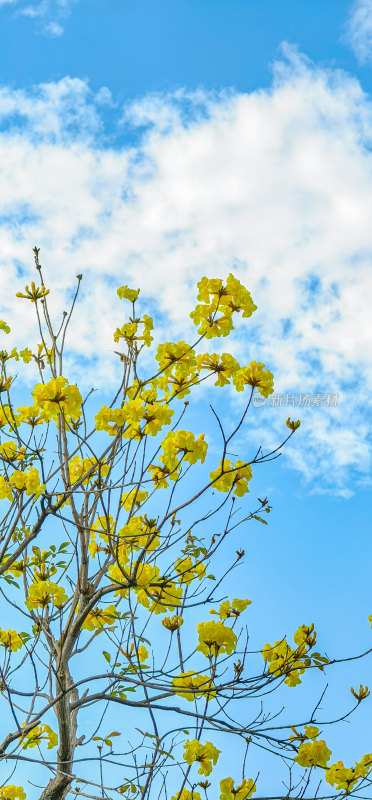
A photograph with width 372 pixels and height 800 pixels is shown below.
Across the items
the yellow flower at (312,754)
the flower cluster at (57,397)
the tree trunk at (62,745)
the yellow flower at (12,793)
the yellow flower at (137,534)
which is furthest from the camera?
the yellow flower at (12,793)

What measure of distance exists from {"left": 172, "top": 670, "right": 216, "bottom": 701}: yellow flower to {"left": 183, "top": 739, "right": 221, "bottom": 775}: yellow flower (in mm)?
215

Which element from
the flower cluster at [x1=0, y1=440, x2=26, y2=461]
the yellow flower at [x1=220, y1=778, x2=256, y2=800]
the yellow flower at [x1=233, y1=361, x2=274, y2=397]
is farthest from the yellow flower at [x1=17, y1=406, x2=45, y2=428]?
the yellow flower at [x1=220, y1=778, x2=256, y2=800]

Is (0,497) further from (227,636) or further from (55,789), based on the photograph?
(55,789)

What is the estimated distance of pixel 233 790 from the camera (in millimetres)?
2775

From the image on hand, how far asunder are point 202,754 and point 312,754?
511 mm

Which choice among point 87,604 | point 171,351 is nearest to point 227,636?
point 87,604

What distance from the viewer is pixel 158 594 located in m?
2.87

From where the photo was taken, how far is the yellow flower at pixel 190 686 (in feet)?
8.20

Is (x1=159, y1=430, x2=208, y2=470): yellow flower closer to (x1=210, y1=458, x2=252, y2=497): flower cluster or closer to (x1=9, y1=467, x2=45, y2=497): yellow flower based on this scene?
(x1=210, y1=458, x2=252, y2=497): flower cluster

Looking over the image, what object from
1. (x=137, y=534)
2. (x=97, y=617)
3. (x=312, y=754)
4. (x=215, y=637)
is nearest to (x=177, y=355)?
(x=137, y=534)

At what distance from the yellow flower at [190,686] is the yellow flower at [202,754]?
215mm

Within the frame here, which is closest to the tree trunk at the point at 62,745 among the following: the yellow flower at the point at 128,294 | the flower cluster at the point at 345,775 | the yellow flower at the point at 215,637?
the yellow flower at the point at 215,637

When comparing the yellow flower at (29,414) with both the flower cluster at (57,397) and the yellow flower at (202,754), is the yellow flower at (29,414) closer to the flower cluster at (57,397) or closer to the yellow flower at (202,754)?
the flower cluster at (57,397)

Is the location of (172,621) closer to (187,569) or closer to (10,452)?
(187,569)
